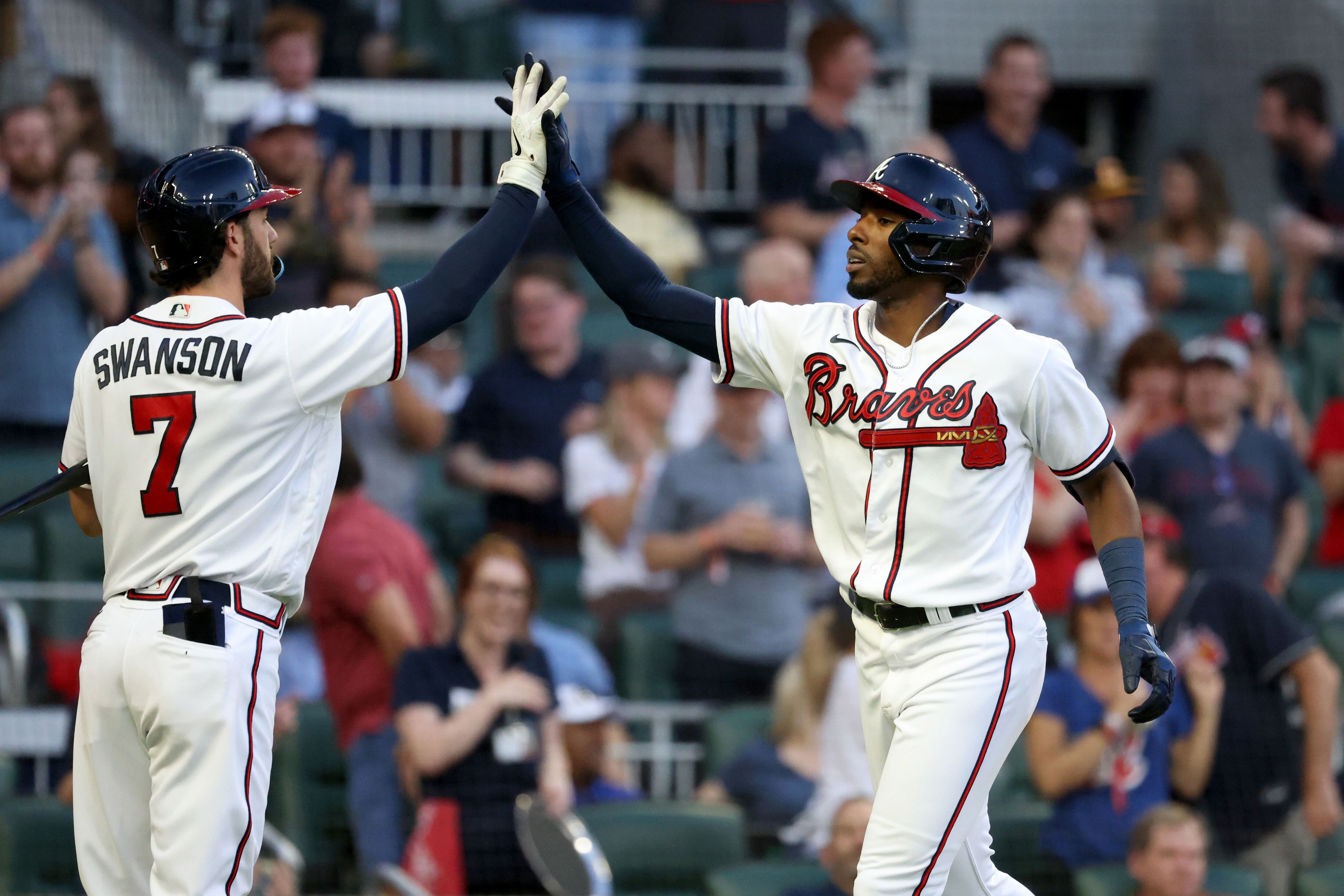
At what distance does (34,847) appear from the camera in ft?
16.2

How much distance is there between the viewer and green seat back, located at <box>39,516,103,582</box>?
610 centimetres

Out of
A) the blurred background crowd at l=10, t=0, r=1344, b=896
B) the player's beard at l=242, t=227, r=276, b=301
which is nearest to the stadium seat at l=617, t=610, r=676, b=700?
the blurred background crowd at l=10, t=0, r=1344, b=896

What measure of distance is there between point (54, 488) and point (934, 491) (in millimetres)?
1720

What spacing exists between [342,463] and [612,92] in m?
3.65

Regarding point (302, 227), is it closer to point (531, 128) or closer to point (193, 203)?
point (531, 128)

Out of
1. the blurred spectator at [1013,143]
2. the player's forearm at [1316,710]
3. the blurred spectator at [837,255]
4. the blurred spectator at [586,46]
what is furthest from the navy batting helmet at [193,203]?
the blurred spectator at [586,46]

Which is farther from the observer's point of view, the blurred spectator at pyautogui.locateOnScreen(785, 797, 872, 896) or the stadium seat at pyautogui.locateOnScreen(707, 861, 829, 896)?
the stadium seat at pyautogui.locateOnScreen(707, 861, 829, 896)

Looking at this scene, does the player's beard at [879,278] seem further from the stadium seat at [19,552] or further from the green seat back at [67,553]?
the stadium seat at [19,552]

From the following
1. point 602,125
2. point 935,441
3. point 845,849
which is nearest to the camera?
point 935,441

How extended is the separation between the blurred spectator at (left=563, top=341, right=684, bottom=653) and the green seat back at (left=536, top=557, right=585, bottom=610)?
74mm

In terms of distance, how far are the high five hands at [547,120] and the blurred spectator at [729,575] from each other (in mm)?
2466

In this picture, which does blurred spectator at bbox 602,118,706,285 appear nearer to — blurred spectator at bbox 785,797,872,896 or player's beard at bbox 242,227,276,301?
blurred spectator at bbox 785,797,872,896

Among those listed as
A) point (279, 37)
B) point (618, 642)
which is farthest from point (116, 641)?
point (279, 37)

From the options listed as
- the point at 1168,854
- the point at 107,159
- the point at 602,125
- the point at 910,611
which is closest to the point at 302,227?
the point at 107,159
